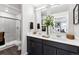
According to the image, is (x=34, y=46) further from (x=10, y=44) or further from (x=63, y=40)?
(x=63, y=40)

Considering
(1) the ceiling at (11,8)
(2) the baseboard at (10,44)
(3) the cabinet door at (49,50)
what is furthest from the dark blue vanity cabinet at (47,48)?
(1) the ceiling at (11,8)

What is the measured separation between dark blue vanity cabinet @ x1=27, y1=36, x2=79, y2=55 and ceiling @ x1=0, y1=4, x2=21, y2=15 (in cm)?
45

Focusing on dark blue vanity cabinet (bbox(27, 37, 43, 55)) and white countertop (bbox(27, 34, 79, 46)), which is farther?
dark blue vanity cabinet (bbox(27, 37, 43, 55))

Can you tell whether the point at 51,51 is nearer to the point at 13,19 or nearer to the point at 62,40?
the point at 62,40

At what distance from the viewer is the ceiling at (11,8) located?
50.6 inches

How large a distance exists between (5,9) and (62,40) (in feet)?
3.08

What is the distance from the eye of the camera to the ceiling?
1.29 m

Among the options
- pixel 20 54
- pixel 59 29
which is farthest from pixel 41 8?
Result: pixel 20 54

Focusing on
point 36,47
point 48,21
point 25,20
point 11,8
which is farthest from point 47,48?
point 11,8

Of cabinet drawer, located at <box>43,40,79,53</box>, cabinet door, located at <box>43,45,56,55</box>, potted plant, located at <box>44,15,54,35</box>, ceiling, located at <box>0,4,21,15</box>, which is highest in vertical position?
Answer: ceiling, located at <box>0,4,21,15</box>

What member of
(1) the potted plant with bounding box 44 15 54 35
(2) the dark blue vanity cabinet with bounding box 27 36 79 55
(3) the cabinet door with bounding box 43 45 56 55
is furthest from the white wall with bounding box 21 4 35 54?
(3) the cabinet door with bounding box 43 45 56 55

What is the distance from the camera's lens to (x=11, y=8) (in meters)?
1.31

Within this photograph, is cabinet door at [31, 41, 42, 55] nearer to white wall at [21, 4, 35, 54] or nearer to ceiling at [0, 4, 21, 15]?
white wall at [21, 4, 35, 54]
